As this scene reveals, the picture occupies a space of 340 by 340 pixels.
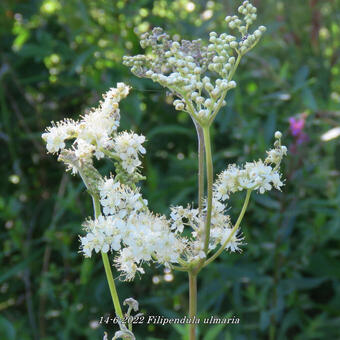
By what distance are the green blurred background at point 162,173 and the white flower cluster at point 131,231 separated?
1109mm

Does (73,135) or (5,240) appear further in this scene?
(5,240)

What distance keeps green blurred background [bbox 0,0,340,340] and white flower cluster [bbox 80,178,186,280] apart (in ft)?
3.64

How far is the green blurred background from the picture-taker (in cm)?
230

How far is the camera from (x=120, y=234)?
0.94 metres

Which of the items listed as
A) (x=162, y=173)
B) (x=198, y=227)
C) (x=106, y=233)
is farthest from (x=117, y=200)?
(x=162, y=173)

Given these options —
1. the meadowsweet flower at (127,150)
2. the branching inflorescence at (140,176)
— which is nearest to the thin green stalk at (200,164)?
the branching inflorescence at (140,176)

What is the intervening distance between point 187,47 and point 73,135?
0.90 feet

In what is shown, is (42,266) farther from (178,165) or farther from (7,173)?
(178,165)

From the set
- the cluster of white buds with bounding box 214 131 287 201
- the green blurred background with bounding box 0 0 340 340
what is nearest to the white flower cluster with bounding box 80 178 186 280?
the cluster of white buds with bounding box 214 131 287 201

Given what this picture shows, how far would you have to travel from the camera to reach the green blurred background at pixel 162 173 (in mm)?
2303

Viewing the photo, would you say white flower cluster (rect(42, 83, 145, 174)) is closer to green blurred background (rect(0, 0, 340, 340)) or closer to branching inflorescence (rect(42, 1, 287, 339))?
branching inflorescence (rect(42, 1, 287, 339))

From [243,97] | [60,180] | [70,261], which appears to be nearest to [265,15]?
[243,97]

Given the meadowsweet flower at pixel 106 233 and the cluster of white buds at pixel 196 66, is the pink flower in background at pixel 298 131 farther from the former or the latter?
the meadowsweet flower at pixel 106 233

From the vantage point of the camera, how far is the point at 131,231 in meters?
0.93
